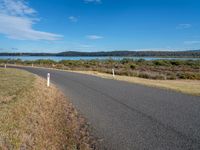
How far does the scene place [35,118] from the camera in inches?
321

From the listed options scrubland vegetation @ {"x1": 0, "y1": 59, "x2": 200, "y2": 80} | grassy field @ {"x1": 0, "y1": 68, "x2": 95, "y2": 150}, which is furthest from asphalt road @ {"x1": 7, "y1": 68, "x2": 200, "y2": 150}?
scrubland vegetation @ {"x1": 0, "y1": 59, "x2": 200, "y2": 80}

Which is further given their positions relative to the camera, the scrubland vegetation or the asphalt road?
the scrubland vegetation

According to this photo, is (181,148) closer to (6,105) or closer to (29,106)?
(29,106)

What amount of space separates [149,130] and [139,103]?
13.9 feet

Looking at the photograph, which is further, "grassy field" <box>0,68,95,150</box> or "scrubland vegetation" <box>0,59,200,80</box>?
"scrubland vegetation" <box>0,59,200,80</box>

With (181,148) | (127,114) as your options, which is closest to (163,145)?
(181,148)

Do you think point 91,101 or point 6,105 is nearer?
point 6,105

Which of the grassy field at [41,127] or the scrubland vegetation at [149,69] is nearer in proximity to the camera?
the grassy field at [41,127]

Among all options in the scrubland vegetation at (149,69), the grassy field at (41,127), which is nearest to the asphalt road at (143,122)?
the grassy field at (41,127)

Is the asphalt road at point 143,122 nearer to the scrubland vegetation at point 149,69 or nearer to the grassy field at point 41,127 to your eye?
the grassy field at point 41,127

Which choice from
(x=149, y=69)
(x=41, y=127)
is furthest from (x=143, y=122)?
(x=149, y=69)

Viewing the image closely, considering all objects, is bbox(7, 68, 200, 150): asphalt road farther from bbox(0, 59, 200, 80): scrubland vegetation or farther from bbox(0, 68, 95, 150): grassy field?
bbox(0, 59, 200, 80): scrubland vegetation

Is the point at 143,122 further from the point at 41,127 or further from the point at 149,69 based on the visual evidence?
the point at 149,69

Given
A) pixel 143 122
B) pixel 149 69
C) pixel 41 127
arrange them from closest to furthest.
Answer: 1. pixel 41 127
2. pixel 143 122
3. pixel 149 69
